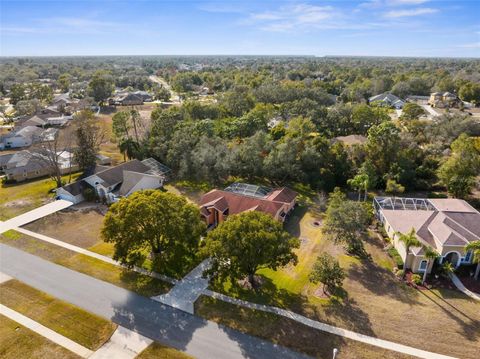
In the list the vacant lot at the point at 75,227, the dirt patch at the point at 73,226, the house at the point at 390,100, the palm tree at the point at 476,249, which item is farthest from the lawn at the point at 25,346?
the house at the point at 390,100

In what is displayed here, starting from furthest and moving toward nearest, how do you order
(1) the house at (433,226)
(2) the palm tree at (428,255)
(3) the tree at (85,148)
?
(3) the tree at (85,148) < (1) the house at (433,226) < (2) the palm tree at (428,255)

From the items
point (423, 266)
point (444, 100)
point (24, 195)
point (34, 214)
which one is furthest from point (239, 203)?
point (444, 100)

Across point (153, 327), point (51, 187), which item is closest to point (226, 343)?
point (153, 327)

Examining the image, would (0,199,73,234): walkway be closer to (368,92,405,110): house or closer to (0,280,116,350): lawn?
(0,280,116,350): lawn

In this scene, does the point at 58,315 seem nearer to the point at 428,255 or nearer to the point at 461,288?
the point at 428,255

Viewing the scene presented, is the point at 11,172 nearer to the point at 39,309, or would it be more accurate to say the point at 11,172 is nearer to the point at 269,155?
the point at 39,309

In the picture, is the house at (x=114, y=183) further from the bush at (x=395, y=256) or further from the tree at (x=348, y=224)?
the bush at (x=395, y=256)
